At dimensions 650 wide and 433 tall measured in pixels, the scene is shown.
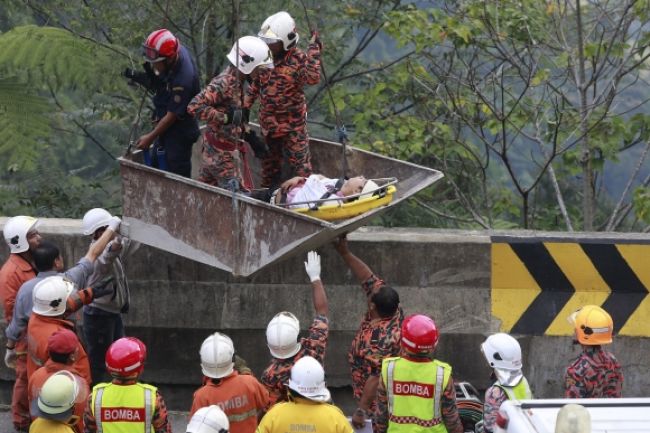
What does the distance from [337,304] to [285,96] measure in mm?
1693

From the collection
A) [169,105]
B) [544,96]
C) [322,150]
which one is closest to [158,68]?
[169,105]

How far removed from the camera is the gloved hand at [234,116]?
324 inches

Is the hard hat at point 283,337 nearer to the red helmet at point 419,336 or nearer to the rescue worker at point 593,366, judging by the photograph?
the red helmet at point 419,336

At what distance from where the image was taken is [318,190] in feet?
27.5

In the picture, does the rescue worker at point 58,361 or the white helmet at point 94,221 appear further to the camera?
the white helmet at point 94,221

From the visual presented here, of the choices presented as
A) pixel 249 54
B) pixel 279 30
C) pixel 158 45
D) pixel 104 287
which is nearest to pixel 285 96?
pixel 279 30

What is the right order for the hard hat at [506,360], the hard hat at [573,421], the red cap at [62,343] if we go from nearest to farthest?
the hard hat at [573,421], the hard hat at [506,360], the red cap at [62,343]

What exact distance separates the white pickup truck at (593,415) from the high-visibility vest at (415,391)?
116cm

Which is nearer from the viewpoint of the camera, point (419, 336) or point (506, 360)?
point (419, 336)

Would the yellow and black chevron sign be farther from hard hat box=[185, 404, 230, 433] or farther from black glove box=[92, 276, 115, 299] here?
hard hat box=[185, 404, 230, 433]

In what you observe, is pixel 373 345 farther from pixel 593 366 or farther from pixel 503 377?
pixel 593 366

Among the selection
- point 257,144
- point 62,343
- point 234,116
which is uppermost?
point 257,144

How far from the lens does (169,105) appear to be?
9.04 metres

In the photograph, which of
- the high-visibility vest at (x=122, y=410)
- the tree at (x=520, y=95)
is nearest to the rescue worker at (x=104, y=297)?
the high-visibility vest at (x=122, y=410)
